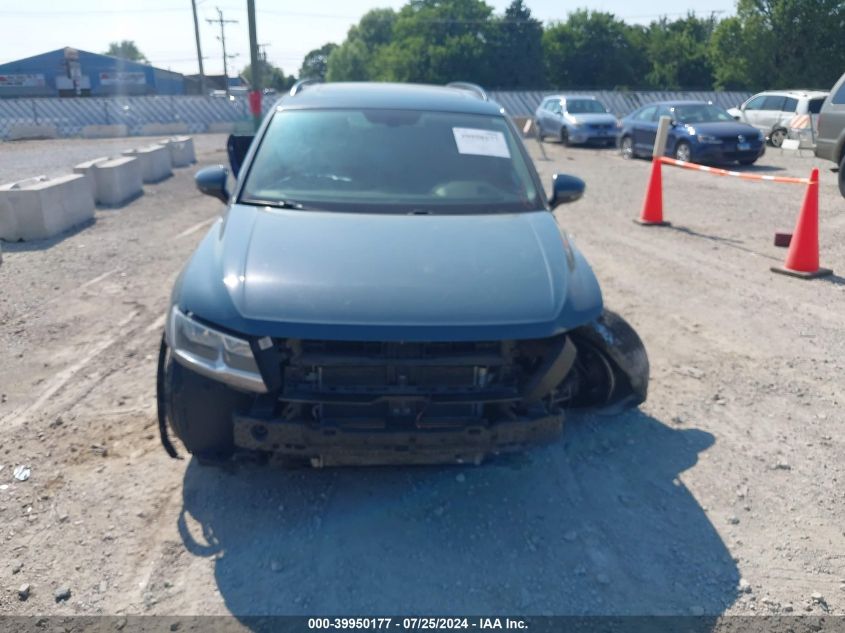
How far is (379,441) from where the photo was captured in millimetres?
3045

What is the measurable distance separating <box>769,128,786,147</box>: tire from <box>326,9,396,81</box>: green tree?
6252 cm

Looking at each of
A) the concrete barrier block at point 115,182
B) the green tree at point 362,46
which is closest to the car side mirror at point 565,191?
the concrete barrier block at point 115,182

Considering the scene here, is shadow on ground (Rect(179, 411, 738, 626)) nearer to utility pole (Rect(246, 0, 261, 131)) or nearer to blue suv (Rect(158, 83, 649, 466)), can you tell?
blue suv (Rect(158, 83, 649, 466))

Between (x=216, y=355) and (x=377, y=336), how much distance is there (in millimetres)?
693

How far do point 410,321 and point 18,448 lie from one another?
97.4 inches

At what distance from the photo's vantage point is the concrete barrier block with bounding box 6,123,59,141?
31.0 meters

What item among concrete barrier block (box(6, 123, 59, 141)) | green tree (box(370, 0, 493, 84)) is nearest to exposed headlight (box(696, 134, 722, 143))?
concrete barrier block (box(6, 123, 59, 141))

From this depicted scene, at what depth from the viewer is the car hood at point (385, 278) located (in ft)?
9.91

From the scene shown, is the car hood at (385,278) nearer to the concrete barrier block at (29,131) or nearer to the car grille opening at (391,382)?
the car grille opening at (391,382)

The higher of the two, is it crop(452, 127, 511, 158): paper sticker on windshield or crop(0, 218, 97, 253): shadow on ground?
crop(452, 127, 511, 158): paper sticker on windshield

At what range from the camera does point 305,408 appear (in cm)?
313

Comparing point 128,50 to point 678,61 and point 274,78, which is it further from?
point 678,61

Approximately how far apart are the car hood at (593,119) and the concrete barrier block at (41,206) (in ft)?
54.9

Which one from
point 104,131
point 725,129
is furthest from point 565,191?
point 104,131
